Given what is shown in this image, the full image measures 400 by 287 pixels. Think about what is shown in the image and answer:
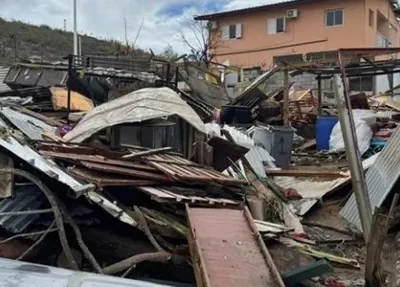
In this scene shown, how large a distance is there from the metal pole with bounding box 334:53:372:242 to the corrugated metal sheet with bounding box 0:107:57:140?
3.53 m

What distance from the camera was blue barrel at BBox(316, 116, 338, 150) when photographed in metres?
12.1

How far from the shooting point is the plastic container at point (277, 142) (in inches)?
405

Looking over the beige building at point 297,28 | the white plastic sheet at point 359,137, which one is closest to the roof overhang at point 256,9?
the beige building at point 297,28

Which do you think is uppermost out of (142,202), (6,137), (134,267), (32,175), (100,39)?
(100,39)

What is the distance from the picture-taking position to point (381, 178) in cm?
612

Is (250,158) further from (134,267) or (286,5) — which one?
(286,5)

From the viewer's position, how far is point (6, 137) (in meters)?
4.77

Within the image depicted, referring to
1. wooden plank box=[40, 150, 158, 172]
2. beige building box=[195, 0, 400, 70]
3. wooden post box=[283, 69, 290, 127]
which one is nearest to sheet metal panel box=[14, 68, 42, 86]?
wooden post box=[283, 69, 290, 127]

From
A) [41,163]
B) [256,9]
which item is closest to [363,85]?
[256,9]

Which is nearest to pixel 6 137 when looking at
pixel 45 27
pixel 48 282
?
pixel 48 282

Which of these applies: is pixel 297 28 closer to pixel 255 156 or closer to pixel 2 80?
pixel 2 80

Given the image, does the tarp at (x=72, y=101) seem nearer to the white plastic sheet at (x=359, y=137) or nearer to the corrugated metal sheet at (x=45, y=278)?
the white plastic sheet at (x=359, y=137)

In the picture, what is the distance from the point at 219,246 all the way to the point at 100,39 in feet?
97.0

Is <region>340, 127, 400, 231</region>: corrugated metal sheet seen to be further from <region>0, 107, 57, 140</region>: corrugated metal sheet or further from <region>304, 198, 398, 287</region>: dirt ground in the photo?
<region>0, 107, 57, 140</region>: corrugated metal sheet
